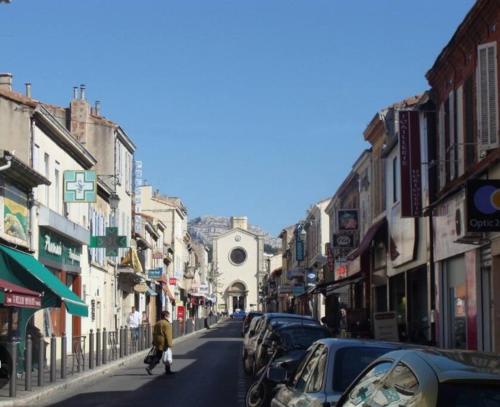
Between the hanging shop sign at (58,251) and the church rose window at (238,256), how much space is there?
12317cm

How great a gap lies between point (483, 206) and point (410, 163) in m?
8.67

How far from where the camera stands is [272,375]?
33.0 ft

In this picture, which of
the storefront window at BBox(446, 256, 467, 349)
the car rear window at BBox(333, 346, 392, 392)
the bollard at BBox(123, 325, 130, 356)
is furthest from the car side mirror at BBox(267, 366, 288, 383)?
the bollard at BBox(123, 325, 130, 356)

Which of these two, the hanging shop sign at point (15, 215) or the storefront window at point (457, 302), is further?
the hanging shop sign at point (15, 215)

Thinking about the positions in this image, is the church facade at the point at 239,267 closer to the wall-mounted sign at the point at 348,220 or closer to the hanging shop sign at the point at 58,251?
the wall-mounted sign at the point at 348,220

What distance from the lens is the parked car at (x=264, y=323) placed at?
21.3 m

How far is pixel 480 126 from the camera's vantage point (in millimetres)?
19750

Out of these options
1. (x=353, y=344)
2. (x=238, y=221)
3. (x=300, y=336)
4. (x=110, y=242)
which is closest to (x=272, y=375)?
(x=353, y=344)

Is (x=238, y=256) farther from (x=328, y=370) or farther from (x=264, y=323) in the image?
(x=328, y=370)

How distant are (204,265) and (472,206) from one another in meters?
134

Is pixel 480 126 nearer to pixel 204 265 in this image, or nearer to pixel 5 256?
pixel 5 256

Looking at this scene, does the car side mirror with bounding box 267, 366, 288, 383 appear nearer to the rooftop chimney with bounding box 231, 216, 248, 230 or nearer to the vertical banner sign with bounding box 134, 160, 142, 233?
the vertical banner sign with bounding box 134, 160, 142, 233

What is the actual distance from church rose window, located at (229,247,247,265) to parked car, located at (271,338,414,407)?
149859 mm

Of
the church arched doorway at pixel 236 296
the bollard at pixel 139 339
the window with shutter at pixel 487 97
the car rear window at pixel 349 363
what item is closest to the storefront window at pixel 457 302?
the window with shutter at pixel 487 97
